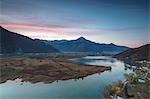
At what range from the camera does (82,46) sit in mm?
5348

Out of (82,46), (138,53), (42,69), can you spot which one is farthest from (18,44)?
(138,53)

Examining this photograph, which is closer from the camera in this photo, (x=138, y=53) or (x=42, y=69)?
(x=42, y=69)

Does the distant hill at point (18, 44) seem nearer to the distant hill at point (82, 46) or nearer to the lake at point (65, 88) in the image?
the distant hill at point (82, 46)

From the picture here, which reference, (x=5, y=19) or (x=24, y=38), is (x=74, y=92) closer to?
(x=24, y=38)

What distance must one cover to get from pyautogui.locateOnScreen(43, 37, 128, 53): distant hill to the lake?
285 mm

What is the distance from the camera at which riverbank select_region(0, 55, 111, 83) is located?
5199mm

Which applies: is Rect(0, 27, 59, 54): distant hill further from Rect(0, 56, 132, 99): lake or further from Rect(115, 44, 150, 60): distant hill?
Rect(115, 44, 150, 60): distant hill

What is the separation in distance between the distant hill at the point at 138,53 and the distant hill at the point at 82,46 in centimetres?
8

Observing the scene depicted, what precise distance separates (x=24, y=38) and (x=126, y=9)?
1419 mm

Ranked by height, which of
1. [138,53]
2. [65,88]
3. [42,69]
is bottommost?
[65,88]

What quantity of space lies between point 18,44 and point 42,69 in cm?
47

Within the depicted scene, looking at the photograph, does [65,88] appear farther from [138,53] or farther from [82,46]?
[138,53]

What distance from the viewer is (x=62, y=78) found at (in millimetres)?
5273

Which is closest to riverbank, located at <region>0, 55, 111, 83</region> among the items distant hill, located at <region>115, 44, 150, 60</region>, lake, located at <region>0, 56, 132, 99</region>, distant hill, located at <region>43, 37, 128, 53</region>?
lake, located at <region>0, 56, 132, 99</region>
